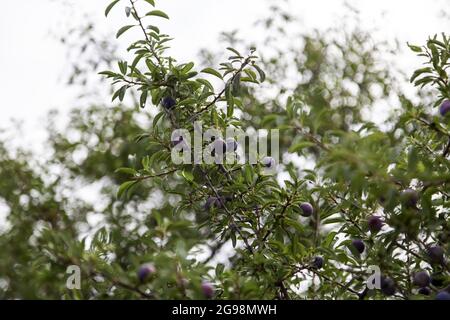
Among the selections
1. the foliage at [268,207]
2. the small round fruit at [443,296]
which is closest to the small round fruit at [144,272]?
the foliage at [268,207]

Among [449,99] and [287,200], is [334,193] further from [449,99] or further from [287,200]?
[449,99]

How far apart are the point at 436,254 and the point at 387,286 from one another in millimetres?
183

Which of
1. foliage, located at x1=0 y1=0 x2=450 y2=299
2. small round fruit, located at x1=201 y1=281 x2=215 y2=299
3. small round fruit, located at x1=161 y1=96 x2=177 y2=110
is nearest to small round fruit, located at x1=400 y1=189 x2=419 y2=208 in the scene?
foliage, located at x1=0 y1=0 x2=450 y2=299

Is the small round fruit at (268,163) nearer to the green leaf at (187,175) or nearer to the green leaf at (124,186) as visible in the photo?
the green leaf at (187,175)

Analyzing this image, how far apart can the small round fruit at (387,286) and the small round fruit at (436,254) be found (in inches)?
6.0

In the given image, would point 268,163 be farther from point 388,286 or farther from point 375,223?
point 388,286

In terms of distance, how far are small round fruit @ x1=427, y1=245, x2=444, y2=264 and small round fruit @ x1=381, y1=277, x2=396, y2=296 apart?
153 millimetres

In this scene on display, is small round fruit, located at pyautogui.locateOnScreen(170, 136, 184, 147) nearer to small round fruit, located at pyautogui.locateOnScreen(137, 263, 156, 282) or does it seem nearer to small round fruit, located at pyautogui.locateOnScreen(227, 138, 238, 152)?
small round fruit, located at pyautogui.locateOnScreen(227, 138, 238, 152)

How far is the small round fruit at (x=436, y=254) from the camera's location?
1736 mm

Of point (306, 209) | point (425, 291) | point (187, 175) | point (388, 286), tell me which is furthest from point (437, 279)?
point (187, 175)

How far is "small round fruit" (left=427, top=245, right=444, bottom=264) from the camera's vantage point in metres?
1.74

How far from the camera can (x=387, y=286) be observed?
1659 millimetres
